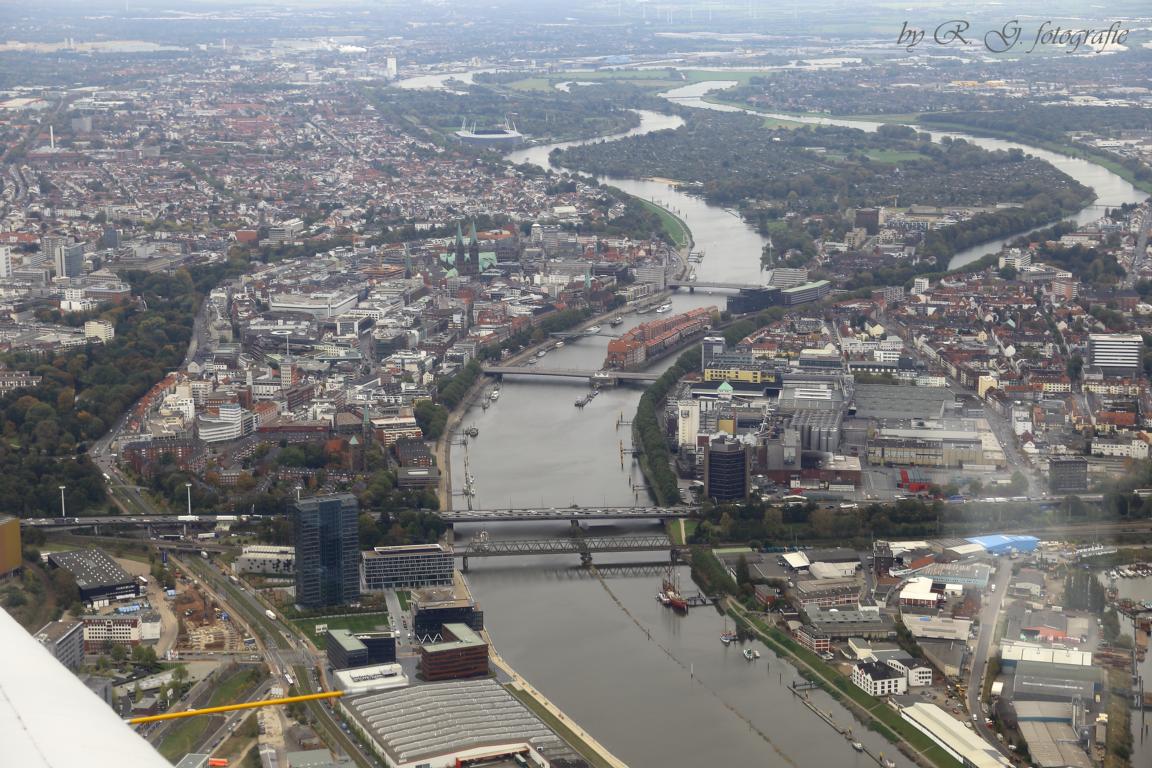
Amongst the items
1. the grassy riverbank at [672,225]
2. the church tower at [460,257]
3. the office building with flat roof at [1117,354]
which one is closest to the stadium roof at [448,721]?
the office building with flat roof at [1117,354]

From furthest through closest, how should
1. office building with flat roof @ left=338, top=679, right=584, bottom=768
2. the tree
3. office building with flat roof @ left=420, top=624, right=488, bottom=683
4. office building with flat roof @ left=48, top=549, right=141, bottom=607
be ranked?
the tree, office building with flat roof @ left=48, top=549, right=141, bottom=607, office building with flat roof @ left=420, top=624, right=488, bottom=683, office building with flat roof @ left=338, top=679, right=584, bottom=768

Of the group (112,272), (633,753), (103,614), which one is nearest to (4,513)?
(103,614)

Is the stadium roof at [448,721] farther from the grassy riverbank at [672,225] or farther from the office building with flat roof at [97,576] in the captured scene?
the grassy riverbank at [672,225]

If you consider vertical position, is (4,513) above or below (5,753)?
below

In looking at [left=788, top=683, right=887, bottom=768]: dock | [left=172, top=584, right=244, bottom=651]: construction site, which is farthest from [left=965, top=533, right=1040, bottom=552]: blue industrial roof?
[left=172, top=584, right=244, bottom=651]: construction site

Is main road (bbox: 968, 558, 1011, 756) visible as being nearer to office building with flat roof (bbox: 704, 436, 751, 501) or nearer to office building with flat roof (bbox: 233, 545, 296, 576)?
office building with flat roof (bbox: 704, 436, 751, 501)

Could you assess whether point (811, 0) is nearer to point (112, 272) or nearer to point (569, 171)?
point (569, 171)
